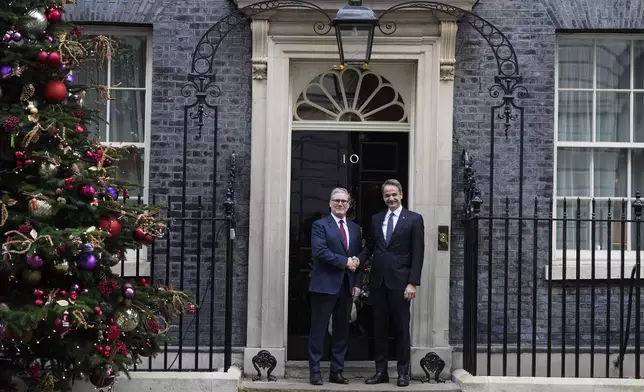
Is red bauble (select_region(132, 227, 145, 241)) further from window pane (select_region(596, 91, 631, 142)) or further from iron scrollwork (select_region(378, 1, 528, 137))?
window pane (select_region(596, 91, 631, 142))

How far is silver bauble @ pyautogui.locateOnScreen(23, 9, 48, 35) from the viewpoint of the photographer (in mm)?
7621

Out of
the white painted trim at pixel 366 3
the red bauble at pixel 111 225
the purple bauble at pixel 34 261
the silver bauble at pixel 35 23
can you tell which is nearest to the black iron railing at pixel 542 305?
the white painted trim at pixel 366 3

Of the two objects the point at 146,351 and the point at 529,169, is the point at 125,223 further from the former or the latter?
the point at 529,169

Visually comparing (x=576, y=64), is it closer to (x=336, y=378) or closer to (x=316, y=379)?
(x=336, y=378)

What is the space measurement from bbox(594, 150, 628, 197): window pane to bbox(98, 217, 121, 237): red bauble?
5071 millimetres

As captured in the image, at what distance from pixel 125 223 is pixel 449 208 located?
3.45m

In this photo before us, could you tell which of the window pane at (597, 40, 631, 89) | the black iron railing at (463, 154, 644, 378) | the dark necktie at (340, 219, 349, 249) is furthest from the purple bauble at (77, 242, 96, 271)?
the window pane at (597, 40, 631, 89)

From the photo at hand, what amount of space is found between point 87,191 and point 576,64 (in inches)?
208

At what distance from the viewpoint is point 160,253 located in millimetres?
10281

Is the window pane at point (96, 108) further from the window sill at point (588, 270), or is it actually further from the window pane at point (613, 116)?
the window pane at point (613, 116)

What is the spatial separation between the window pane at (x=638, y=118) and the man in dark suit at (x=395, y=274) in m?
2.60

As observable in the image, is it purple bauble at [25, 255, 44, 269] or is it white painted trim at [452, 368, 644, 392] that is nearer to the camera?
purple bauble at [25, 255, 44, 269]

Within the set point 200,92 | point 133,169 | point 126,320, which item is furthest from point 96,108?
point 126,320

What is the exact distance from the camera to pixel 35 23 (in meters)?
7.64
